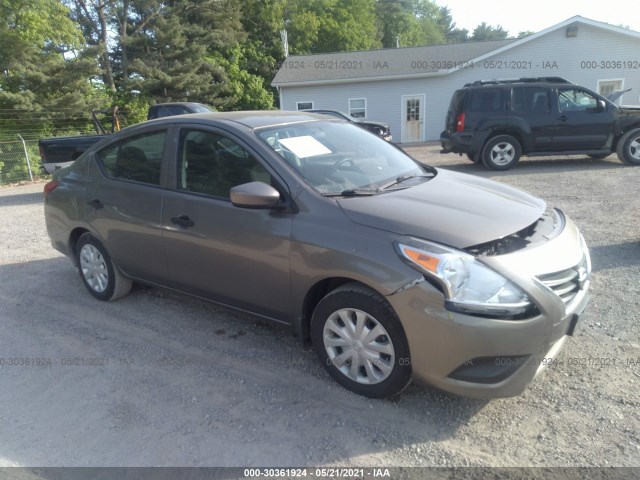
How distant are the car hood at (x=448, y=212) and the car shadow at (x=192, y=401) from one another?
107 cm

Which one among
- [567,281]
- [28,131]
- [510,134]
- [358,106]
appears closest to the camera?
[567,281]

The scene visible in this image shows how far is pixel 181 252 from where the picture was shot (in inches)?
153

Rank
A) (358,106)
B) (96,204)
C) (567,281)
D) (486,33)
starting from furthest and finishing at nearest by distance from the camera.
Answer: (486,33) < (358,106) < (96,204) < (567,281)

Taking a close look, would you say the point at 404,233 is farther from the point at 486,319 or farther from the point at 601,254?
the point at 601,254

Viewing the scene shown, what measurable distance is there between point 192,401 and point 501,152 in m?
10.4

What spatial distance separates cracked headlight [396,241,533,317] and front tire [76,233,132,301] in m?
3.20

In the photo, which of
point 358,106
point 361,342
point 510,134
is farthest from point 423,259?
point 358,106

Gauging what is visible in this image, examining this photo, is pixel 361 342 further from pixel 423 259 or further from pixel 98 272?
pixel 98 272

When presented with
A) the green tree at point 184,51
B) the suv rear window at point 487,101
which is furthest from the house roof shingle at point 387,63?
the suv rear window at point 487,101

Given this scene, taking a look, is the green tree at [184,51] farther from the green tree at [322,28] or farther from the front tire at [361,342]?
the front tire at [361,342]

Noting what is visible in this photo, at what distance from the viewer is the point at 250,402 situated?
3154 millimetres

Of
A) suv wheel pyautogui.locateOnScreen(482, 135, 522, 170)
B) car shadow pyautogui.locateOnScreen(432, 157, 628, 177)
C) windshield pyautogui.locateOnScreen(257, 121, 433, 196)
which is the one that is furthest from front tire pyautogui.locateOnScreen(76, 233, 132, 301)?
suv wheel pyautogui.locateOnScreen(482, 135, 522, 170)

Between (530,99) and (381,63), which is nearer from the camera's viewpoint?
(530,99)

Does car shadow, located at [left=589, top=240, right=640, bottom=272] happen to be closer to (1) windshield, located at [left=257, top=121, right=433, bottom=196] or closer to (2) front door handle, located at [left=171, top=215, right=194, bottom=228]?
(1) windshield, located at [left=257, top=121, right=433, bottom=196]
